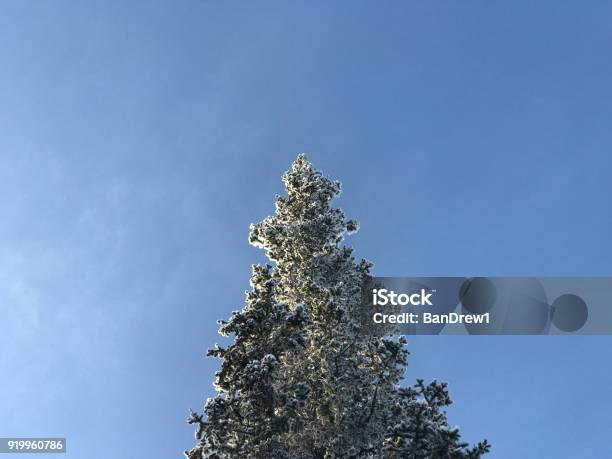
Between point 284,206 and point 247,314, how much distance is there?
6749mm

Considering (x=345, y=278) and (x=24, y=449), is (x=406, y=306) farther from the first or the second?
(x=24, y=449)

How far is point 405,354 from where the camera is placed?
21.9 metres

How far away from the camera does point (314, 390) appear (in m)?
21.6

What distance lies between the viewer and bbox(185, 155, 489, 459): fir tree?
64.2 ft

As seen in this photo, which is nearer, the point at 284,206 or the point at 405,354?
the point at 405,354

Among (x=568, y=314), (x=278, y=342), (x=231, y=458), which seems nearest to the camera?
(x=231, y=458)

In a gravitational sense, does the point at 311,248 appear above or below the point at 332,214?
below

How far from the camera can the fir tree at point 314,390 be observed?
64.2 ft

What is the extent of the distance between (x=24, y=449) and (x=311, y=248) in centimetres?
1488

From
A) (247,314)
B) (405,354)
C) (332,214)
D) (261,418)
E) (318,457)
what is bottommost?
(318,457)

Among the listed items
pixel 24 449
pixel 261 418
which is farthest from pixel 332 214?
pixel 24 449

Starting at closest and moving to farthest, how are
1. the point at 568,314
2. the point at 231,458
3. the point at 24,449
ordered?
the point at 231,458 → the point at 568,314 → the point at 24,449

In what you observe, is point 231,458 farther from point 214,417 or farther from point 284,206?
point 284,206

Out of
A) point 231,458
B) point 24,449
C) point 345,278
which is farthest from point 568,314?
point 24,449
